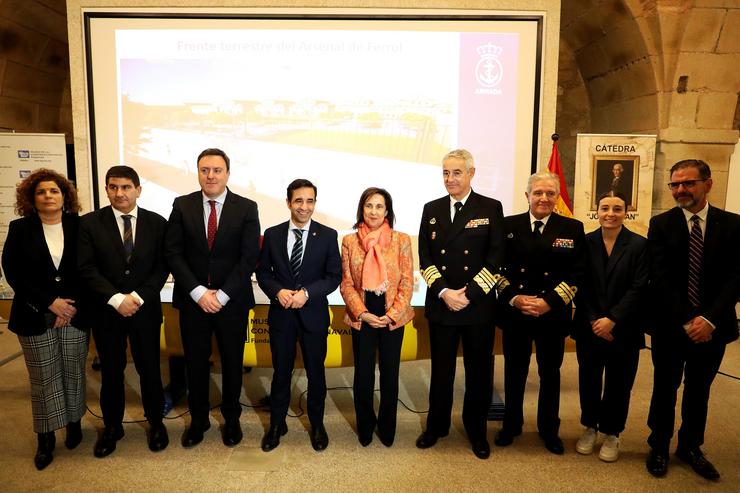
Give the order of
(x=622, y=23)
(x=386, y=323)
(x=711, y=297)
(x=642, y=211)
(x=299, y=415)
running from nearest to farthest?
(x=711, y=297)
(x=386, y=323)
(x=299, y=415)
(x=642, y=211)
(x=622, y=23)

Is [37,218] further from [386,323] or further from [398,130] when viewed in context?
[398,130]

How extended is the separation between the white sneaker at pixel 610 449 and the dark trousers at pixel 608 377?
0.18ft

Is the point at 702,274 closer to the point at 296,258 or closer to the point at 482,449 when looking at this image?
the point at 482,449

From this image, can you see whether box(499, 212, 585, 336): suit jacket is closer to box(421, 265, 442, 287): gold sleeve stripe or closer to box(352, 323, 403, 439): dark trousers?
box(421, 265, 442, 287): gold sleeve stripe

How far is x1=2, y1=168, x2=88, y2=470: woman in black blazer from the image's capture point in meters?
2.42

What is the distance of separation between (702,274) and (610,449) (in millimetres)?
1068

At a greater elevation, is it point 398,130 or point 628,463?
point 398,130

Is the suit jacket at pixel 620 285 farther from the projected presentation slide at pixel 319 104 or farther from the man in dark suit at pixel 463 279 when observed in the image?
the projected presentation slide at pixel 319 104

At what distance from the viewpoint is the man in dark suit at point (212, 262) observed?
8.29 ft

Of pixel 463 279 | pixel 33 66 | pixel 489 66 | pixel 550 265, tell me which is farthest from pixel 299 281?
pixel 33 66

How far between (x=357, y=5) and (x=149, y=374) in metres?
3.40

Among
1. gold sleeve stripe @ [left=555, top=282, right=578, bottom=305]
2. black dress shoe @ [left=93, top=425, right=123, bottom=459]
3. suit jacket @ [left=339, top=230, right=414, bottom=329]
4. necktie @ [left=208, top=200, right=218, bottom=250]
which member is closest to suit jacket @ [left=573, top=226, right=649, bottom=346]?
gold sleeve stripe @ [left=555, top=282, right=578, bottom=305]

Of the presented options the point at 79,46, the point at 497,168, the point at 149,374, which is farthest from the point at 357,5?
the point at 149,374

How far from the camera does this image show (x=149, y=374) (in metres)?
2.61
